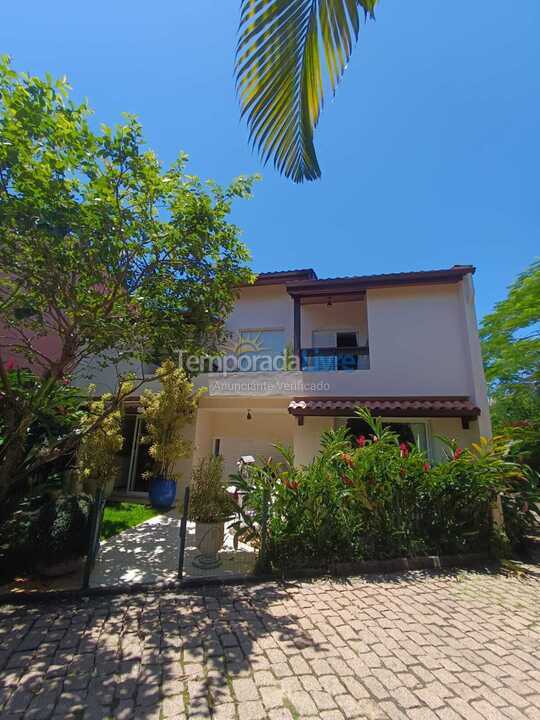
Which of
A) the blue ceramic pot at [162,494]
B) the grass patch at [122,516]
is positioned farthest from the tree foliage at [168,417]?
the grass patch at [122,516]

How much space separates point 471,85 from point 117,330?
6801 mm

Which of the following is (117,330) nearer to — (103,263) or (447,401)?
(103,263)

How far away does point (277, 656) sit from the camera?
3709 millimetres

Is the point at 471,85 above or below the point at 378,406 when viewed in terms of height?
above

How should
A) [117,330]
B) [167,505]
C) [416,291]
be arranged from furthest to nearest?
1. [416,291]
2. [167,505]
3. [117,330]

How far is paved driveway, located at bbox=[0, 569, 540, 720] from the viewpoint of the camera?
300 cm

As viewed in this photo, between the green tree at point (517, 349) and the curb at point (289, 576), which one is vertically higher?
the green tree at point (517, 349)

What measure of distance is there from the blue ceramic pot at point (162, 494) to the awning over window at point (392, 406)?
5.18m

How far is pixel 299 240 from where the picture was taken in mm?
13078

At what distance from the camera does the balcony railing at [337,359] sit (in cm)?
1281

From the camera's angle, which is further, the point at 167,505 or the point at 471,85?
the point at 167,505

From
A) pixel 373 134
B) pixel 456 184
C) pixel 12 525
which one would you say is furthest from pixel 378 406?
pixel 12 525

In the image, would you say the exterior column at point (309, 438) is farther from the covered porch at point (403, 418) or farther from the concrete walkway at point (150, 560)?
the concrete walkway at point (150, 560)

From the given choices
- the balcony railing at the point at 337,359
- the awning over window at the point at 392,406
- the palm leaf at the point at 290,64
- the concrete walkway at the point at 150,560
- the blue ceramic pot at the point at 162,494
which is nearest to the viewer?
the palm leaf at the point at 290,64
